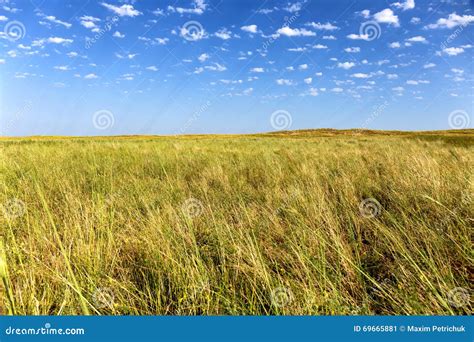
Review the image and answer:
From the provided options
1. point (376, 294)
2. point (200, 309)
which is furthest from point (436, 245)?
point (200, 309)

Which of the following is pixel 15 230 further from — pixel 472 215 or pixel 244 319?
pixel 472 215

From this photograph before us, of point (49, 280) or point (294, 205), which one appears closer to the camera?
point (49, 280)

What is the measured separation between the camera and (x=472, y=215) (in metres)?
2.54

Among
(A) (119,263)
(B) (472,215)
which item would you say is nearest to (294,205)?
(B) (472,215)

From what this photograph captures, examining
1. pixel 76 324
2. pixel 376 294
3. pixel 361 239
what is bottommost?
pixel 376 294

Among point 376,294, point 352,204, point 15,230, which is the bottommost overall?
point 376,294

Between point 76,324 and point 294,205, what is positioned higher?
point 294,205

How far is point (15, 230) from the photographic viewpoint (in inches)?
108

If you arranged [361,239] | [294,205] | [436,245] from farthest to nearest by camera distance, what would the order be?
1. [294,205]
2. [361,239]
3. [436,245]

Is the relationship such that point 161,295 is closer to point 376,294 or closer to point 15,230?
point 376,294

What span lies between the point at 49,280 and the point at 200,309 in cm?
101

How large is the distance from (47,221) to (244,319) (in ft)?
7.37

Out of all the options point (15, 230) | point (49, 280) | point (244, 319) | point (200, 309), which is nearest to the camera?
point (244, 319)

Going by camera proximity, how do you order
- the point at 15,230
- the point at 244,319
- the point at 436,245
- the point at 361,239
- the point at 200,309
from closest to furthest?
the point at 244,319, the point at 200,309, the point at 436,245, the point at 361,239, the point at 15,230
